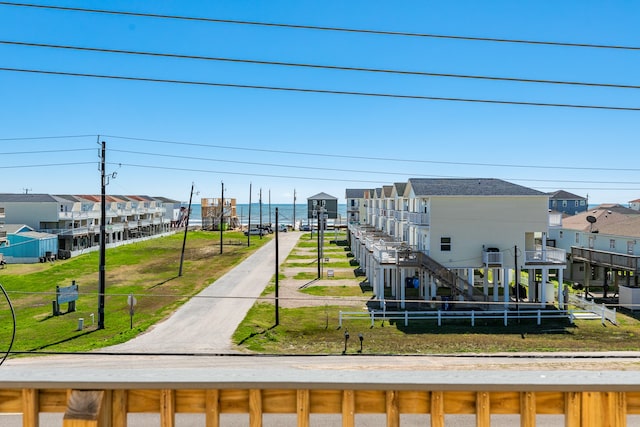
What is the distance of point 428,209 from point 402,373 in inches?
1163

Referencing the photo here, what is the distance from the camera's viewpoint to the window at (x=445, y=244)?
1216 inches

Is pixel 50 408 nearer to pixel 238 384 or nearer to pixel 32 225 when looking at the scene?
pixel 238 384

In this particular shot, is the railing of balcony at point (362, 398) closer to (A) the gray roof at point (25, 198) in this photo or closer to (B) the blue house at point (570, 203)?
(A) the gray roof at point (25, 198)

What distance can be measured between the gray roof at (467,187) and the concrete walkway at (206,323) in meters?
14.1

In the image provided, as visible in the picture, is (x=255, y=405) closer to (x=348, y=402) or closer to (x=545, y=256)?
(x=348, y=402)

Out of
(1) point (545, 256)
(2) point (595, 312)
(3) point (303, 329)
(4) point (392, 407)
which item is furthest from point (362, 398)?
(1) point (545, 256)

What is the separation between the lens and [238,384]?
2504 mm

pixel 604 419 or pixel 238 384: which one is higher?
pixel 238 384

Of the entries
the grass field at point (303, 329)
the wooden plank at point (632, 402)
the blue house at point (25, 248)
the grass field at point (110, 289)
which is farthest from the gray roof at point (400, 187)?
the blue house at point (25, 248)

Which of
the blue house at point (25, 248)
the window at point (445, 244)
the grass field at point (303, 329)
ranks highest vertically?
the window at point (445, 244)

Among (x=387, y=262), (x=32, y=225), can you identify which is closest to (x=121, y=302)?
(x=387, y=262)

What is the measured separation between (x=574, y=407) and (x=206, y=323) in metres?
23.8

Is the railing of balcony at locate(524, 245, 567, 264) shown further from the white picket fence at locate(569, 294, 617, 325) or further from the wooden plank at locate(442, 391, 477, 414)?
the wooden plank at locate(442, 391, 477, 414)

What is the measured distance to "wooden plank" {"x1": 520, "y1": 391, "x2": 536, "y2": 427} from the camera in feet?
8.35
